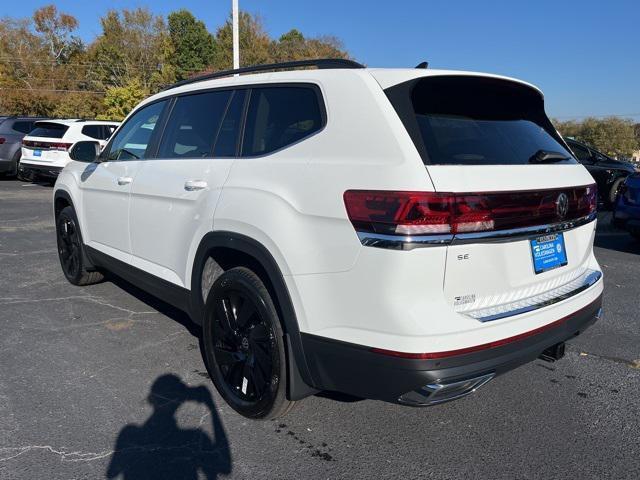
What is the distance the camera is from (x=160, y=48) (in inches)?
1999

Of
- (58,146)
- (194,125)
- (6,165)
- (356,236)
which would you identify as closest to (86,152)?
(194,125)

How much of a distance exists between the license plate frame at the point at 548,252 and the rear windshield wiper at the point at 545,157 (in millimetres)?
393

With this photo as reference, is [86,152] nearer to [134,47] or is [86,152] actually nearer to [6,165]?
[6,165]

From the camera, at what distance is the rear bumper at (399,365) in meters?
2.18

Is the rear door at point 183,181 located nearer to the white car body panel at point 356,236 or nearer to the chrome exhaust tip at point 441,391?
the white car body panel at point 356,236

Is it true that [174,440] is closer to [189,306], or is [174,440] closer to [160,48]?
[189,306]

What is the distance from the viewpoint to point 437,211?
214 centimetres

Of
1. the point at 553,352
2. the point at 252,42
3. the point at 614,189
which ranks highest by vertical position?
the point at 252,42

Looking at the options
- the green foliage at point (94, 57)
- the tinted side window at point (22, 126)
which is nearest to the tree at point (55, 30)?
the green foliage at point (94, 57)

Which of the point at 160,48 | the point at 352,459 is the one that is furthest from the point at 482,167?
the point at 160,48

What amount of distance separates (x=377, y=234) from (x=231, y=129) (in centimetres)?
145

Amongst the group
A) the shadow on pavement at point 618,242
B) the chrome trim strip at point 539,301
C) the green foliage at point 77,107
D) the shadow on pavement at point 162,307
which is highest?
the green foliage at point 77,107

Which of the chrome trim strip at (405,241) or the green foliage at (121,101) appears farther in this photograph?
the green foliage at (121,101)

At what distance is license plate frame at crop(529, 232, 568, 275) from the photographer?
2.53 metres
